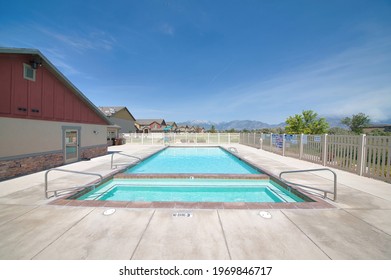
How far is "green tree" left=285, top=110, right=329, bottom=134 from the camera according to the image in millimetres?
22406

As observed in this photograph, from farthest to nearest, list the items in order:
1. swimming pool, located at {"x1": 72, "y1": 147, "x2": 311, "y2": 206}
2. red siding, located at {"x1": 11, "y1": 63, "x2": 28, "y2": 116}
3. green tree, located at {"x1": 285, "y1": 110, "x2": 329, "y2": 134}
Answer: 1. green tree, located at {"x1": 285, "y1": 110, "x2": 329, "y2": 134}
2. red siding, located at {"x1": 11, "y1": 63, "x2": 28, "y2": 116}
3. swimming pool, located at {"x1": 72, "y1": 147, "x2": 311, "y2": 206}

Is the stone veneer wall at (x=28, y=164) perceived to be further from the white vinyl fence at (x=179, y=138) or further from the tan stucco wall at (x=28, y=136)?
the white vinyl fence at (x=179, y=138)

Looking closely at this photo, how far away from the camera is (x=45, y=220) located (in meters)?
3.52

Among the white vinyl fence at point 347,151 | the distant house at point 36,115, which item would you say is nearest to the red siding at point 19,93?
the distant house at point 36,115

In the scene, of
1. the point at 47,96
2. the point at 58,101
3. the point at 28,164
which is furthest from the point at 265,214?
the point at 58,101

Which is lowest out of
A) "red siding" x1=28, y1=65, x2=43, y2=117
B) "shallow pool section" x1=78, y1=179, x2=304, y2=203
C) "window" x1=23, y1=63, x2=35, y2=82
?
"shallow pool section" x1=78, y1=179, x2=304, y2=203

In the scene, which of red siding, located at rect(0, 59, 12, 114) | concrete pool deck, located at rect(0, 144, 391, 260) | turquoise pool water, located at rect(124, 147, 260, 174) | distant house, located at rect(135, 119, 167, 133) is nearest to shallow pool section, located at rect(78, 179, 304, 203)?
concrete pool deck, located at rect(0, 144, 391, 260)

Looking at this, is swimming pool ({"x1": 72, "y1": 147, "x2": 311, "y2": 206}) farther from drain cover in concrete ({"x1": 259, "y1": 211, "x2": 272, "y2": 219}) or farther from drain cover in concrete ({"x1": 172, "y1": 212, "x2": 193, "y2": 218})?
drain cover in concrete ({"x1": 259, "y1": 211, "x2": 272, "y2": 219})

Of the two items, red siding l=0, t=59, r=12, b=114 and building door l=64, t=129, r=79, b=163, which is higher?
red siding l=0, t=59, r=12, b=114

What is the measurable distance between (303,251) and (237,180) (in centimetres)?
457

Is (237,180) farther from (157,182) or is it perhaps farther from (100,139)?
(100,139)

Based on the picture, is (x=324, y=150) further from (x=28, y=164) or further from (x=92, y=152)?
(x=92, y=152)

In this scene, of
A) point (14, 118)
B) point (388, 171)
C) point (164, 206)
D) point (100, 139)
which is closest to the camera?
point (164, 206)
